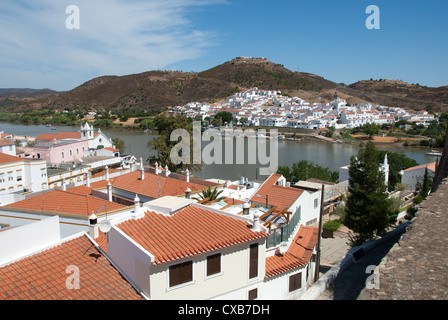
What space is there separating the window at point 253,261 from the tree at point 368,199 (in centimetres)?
328

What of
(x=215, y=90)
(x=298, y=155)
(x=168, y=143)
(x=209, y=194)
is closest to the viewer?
(x=209, y=194)

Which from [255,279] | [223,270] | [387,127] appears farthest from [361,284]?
[387,127]

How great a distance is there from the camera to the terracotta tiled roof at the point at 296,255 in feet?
14.2

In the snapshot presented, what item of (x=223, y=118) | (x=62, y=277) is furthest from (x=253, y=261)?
(x=223, y=118)

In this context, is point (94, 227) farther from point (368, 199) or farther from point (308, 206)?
point (308, 206)

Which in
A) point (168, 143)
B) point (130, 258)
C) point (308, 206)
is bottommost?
point (308, 206)

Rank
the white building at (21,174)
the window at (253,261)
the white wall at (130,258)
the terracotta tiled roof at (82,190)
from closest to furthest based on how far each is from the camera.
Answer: the white wall at (130,258) < the window at (253,261) < the terracotta tiled roof at (82,190) < the white building at (21,174)

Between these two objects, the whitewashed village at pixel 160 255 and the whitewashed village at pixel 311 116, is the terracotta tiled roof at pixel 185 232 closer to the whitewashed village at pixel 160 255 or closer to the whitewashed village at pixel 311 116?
the whitewashed village at pixel 160 255

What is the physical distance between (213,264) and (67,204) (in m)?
4.41

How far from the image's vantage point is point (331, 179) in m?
18.2

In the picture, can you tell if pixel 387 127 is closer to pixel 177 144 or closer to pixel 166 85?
pixel 177 144

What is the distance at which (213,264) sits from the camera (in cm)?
348

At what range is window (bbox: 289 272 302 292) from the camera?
4.59 meters

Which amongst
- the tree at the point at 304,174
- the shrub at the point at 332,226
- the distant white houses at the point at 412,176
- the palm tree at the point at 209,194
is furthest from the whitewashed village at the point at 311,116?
the palm tree at the point at 209,194
